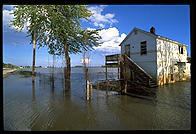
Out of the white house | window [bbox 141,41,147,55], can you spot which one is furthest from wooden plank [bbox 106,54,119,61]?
window [bbox 141,41,147,55]

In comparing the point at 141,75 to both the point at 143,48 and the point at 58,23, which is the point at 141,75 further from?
the point at 58,23

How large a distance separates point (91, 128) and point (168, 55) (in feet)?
44.6

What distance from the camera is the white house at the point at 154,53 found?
12.0m

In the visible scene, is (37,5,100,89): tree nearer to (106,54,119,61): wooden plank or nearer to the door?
(106,54,119,61): wooden plank

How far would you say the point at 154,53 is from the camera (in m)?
12.0

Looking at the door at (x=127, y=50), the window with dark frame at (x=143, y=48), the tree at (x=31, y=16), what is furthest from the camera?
the door at (x=127, y=50)

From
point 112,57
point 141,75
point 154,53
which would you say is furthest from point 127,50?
point 112,57

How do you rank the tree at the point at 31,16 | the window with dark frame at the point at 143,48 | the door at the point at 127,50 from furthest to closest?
the door at the point at 127,50 → the window with dark frame at the point at 143,48 → the tree at the point at 31,16

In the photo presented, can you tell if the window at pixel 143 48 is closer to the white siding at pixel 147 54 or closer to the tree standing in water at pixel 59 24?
the white siding at pixel 147 54

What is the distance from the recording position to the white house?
12047 mm

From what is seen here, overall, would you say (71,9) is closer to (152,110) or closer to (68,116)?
(68,116)

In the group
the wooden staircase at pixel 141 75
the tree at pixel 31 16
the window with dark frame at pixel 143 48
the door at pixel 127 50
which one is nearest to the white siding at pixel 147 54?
the window with dark frame at pixel 143 48

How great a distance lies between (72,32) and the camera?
10180 millimetres
